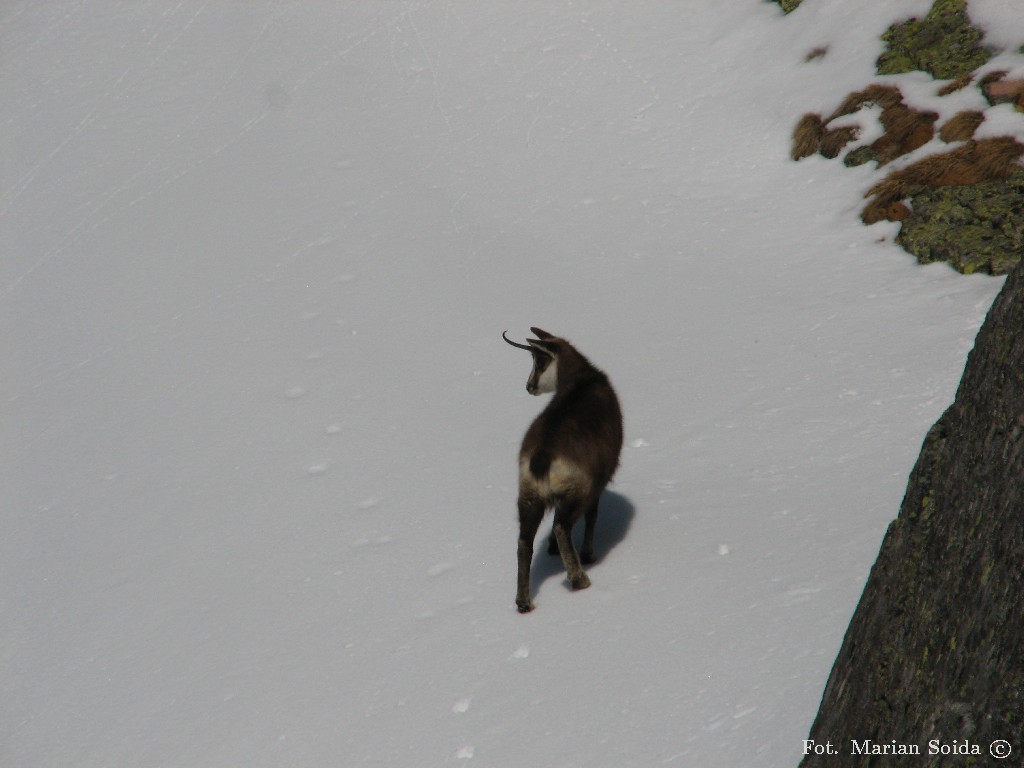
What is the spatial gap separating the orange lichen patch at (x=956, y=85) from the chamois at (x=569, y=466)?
34.3 ft

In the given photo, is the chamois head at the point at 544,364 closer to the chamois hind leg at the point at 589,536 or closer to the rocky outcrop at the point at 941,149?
the chamois hind leg at the point at 589,536

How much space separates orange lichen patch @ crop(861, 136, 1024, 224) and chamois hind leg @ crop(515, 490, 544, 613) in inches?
340

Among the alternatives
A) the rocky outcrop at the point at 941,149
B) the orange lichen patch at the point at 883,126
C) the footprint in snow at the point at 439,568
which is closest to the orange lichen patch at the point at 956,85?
the rocky outcrop at the point at 941,149

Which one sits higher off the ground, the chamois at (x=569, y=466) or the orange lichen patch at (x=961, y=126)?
the chamois at (x=569, y=466)

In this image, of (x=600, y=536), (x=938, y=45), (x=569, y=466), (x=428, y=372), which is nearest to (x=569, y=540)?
(x=569, y=466)

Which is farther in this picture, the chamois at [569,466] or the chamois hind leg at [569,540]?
the chamois hind leg at [569,540]

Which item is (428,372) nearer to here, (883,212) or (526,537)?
(526,537)

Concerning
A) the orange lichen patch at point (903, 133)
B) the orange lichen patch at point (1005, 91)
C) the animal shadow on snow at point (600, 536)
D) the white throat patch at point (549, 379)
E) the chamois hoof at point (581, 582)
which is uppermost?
the white throat patch at point (549, 379)

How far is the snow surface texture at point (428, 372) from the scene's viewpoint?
8.49 m

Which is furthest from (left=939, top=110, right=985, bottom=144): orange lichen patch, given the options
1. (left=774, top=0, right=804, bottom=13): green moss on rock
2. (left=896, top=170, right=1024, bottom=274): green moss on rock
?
(left=774, top=0, right=804, bottom=13): green moss on rock

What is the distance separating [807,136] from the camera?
17422mm

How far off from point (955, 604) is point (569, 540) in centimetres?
474

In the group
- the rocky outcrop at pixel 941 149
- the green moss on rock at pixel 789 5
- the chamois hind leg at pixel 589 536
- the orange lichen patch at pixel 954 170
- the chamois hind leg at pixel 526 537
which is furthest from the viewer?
the green moss on rock at pixel 789 5

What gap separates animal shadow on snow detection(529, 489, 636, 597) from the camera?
31.5 feet
